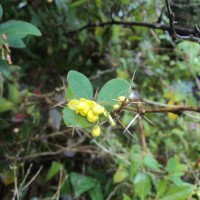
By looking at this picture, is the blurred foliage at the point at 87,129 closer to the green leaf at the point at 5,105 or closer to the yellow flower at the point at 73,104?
the green leaf at the point at 5,105

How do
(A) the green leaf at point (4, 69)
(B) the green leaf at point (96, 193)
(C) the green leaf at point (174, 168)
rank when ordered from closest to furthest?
(A) the green leaf at point (4, 69)
(C) the green leaf at point (174, 168)
(B) the green leaf at point (96, 193)

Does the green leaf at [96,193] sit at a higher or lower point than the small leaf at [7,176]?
lower

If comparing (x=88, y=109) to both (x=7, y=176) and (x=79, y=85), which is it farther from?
(x=7, y=176)

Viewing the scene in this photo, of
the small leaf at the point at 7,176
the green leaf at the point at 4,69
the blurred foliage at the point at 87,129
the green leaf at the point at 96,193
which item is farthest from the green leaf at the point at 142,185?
the green leaf at the point at 4,69

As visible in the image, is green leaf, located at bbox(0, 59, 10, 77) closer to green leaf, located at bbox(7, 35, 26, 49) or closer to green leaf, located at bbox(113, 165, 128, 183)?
green leaf, located at bbox(7, 35, 26, 49)

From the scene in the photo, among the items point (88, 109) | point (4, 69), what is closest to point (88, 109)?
point (88, 109)

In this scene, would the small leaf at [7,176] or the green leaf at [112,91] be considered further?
the small leaf at [7,176]

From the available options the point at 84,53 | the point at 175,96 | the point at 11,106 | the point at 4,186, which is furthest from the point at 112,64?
the point at 4,186
